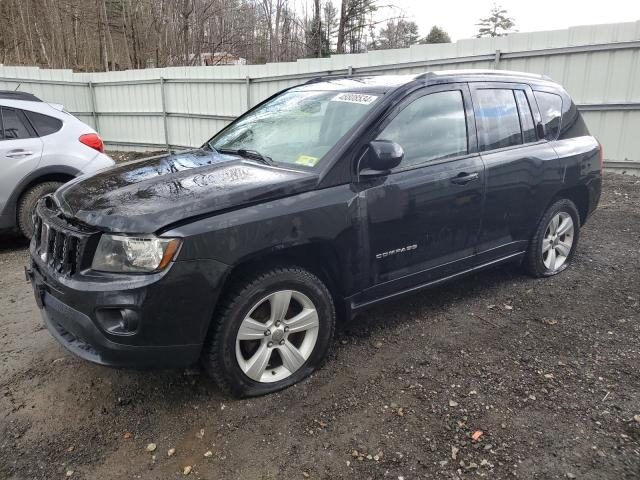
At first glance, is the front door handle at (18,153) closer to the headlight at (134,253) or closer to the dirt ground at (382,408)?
the dirt ground at (382,408)

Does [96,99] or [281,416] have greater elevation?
[96,99]

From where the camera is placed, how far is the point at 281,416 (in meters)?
2.69

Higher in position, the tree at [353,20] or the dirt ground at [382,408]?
the tree at [353,20]

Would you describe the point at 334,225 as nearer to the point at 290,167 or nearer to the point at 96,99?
the point at 290,167

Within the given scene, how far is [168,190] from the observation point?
270 cm

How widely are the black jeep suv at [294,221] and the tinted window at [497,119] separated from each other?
2 cm

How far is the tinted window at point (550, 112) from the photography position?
425cm

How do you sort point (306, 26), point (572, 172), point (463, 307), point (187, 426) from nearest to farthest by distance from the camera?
point (187, 426) → point (463, 307) → point (572, 172) → point (306, 26)

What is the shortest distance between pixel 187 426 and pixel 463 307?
2346 mm

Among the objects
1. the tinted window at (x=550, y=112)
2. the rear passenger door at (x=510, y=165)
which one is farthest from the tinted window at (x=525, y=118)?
the tinted window at (x=550, y=112)

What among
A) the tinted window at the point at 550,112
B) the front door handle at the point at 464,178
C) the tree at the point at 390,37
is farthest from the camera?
the tree at the point at 390,37

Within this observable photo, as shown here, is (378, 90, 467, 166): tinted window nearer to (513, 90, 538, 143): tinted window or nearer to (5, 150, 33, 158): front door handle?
(513, 90, 538, 143): tinted window

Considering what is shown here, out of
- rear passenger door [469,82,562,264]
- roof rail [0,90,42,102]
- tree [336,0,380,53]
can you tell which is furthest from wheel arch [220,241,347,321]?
tree [336,0,380,53]

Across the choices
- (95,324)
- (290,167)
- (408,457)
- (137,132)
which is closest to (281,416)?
(408,457)
